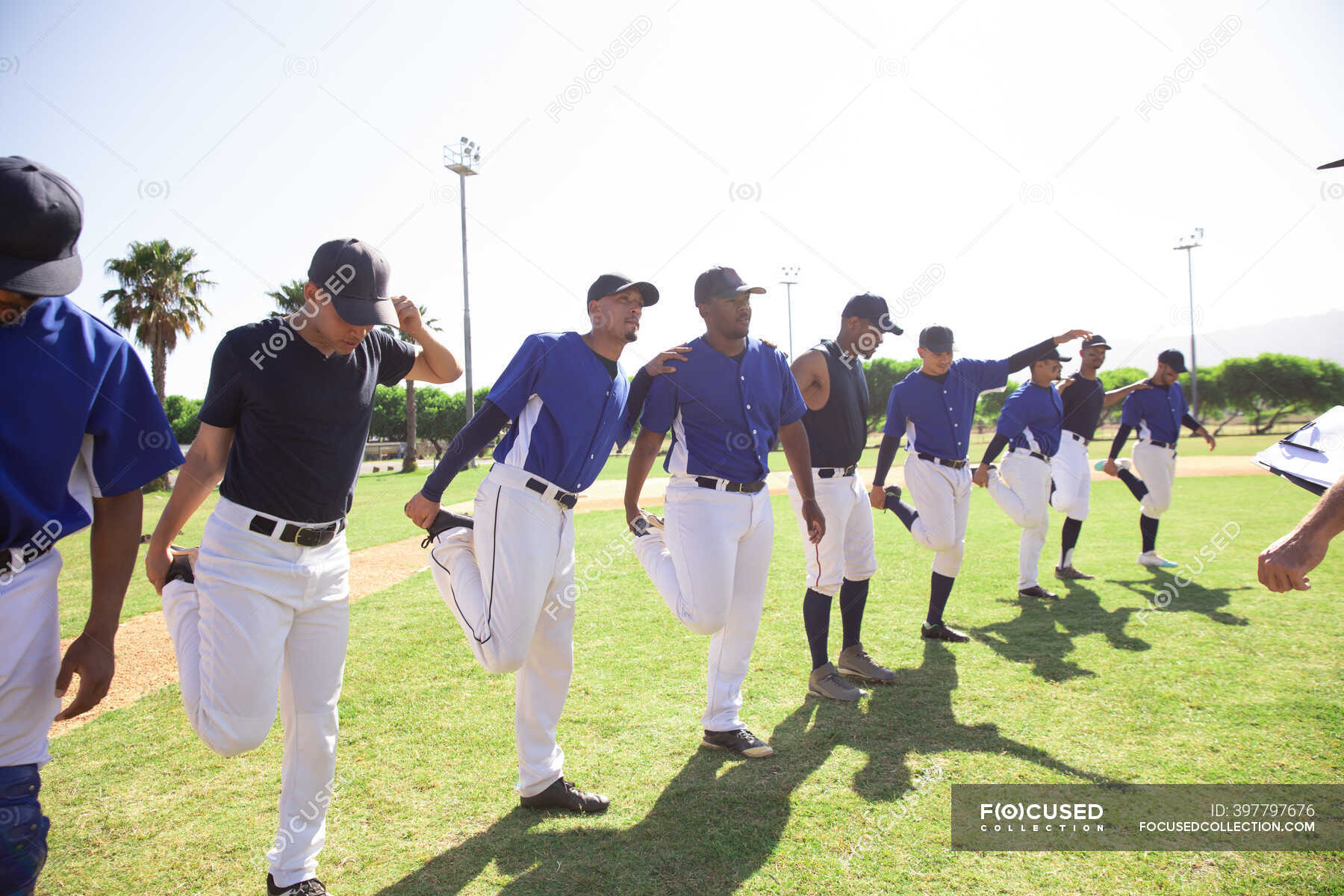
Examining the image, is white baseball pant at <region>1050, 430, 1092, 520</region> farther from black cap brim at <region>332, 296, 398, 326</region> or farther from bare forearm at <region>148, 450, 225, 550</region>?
bare forearm at <region>148, 450, 225, 550</region>

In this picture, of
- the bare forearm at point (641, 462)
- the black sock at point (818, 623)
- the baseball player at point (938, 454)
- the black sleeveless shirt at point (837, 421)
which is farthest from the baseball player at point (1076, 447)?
the bare forearm at point (641, 462)

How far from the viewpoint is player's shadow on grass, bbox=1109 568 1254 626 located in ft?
21.6

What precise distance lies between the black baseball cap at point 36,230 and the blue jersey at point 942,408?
5.37 metres

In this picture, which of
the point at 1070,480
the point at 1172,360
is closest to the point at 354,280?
the point at 1070,480

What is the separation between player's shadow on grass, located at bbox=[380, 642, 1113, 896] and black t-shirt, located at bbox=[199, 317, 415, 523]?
1.59m

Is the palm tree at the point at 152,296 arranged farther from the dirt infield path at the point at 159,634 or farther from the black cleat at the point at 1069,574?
the black cleat at the point at 1069,574

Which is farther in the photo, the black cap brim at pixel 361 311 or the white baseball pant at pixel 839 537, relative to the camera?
the white baseball pant at pixel 839 537

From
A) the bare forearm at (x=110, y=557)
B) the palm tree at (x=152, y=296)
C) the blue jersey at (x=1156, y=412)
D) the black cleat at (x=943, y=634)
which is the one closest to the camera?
the bare forearm at (x=110, y=557)

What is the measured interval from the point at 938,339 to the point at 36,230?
5879 millimetres

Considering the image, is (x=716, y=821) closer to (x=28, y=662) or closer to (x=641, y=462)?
(x=641, y=462)

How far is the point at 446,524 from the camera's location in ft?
12.2

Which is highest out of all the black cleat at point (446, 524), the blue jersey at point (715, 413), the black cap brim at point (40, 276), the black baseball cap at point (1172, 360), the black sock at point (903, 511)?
the black baseball cap at point (1172, 360)

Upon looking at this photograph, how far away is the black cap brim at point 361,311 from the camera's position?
108 inches

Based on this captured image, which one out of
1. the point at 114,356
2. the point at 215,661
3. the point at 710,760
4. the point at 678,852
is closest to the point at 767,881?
the point at 678,852
